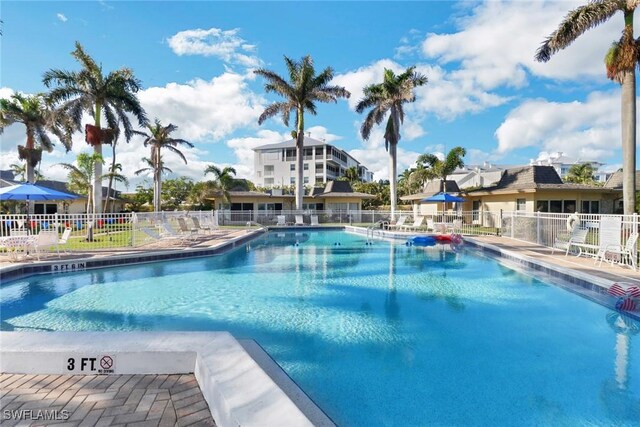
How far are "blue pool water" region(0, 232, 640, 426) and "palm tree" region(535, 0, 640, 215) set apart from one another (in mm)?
5557

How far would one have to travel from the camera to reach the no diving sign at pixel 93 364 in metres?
3.69

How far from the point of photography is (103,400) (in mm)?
3152

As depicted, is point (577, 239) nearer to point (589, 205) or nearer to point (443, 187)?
point (589, 205)

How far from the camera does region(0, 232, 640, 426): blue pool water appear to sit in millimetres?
3738

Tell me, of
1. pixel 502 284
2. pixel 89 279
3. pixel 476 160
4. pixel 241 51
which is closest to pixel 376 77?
pixel 241 51

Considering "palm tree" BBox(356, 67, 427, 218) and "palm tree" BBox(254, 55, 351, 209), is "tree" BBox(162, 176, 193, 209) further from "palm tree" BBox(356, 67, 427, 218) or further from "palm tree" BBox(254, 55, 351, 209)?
"palm tree" BBox(356, 67, 427, 218)

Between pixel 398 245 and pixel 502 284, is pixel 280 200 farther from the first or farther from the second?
pixel 502 284

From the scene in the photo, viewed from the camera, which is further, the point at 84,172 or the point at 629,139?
the point at 84,172

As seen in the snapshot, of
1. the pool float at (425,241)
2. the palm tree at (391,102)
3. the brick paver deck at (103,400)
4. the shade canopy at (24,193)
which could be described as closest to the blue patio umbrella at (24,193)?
the shade canopy at (24,193)

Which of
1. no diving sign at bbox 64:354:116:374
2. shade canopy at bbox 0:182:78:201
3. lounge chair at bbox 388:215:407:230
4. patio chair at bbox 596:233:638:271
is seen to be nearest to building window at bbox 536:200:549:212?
lounge chair at bbox 388:215:407:230

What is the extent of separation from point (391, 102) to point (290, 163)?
38476mm

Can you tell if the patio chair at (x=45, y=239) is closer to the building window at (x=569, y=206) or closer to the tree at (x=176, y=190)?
the building window at (x=569, y=206)

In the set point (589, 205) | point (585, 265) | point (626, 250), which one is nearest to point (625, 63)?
point (626, 250)

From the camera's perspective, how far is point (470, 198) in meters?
29.8
